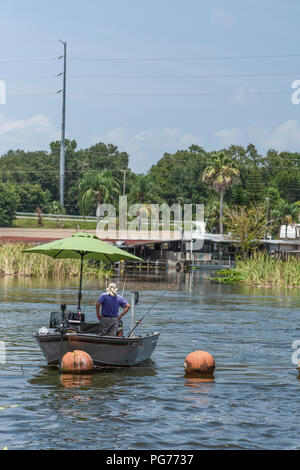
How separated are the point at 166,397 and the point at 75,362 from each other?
2.70 m

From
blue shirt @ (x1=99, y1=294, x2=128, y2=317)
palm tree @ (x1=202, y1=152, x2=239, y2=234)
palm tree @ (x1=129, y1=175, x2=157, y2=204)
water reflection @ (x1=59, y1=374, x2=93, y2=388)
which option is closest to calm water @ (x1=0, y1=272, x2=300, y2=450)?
water reflection @ (x1=59, y1=374, x2=93, y2=388)

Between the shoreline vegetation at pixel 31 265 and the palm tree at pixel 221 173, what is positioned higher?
the palm tree at pixel 221 173

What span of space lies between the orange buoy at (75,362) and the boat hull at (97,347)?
17 centimetres

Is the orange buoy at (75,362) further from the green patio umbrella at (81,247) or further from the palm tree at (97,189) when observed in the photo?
the palm tree at (97,189)

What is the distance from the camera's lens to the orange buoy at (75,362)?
57.4 feet

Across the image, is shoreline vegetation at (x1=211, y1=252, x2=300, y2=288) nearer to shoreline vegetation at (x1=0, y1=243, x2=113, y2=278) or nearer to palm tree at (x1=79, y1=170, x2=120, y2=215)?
shoreline vegetation at (x1=0, y1=243, x2=113, y2=278)

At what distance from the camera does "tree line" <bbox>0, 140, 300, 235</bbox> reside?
345 feet

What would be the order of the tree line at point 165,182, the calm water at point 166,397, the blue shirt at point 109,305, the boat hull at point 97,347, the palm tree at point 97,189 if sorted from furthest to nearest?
1. the tree line at point 165,182
2. the palm tree at point 97,189
3. the blue shirt at point 109,305
4. the boat hull at point 97,347
5. the calm water at point 166,397

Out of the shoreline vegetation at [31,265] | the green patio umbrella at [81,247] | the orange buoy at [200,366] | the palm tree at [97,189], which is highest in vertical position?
the palm tree at [97,189]

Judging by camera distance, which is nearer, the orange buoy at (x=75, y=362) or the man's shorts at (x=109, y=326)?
the orange buoy at (x=75, y=362)

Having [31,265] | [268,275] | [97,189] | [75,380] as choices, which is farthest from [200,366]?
[97,189]

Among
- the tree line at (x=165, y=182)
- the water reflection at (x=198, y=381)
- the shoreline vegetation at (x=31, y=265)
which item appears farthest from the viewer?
the tree line at (x=165, y=182)

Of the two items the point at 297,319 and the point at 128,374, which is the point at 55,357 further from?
the point at 297,319

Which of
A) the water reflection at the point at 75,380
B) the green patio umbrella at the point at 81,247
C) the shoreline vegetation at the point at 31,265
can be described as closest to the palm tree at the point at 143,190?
the shoreline vegetation at the point at 31,265
